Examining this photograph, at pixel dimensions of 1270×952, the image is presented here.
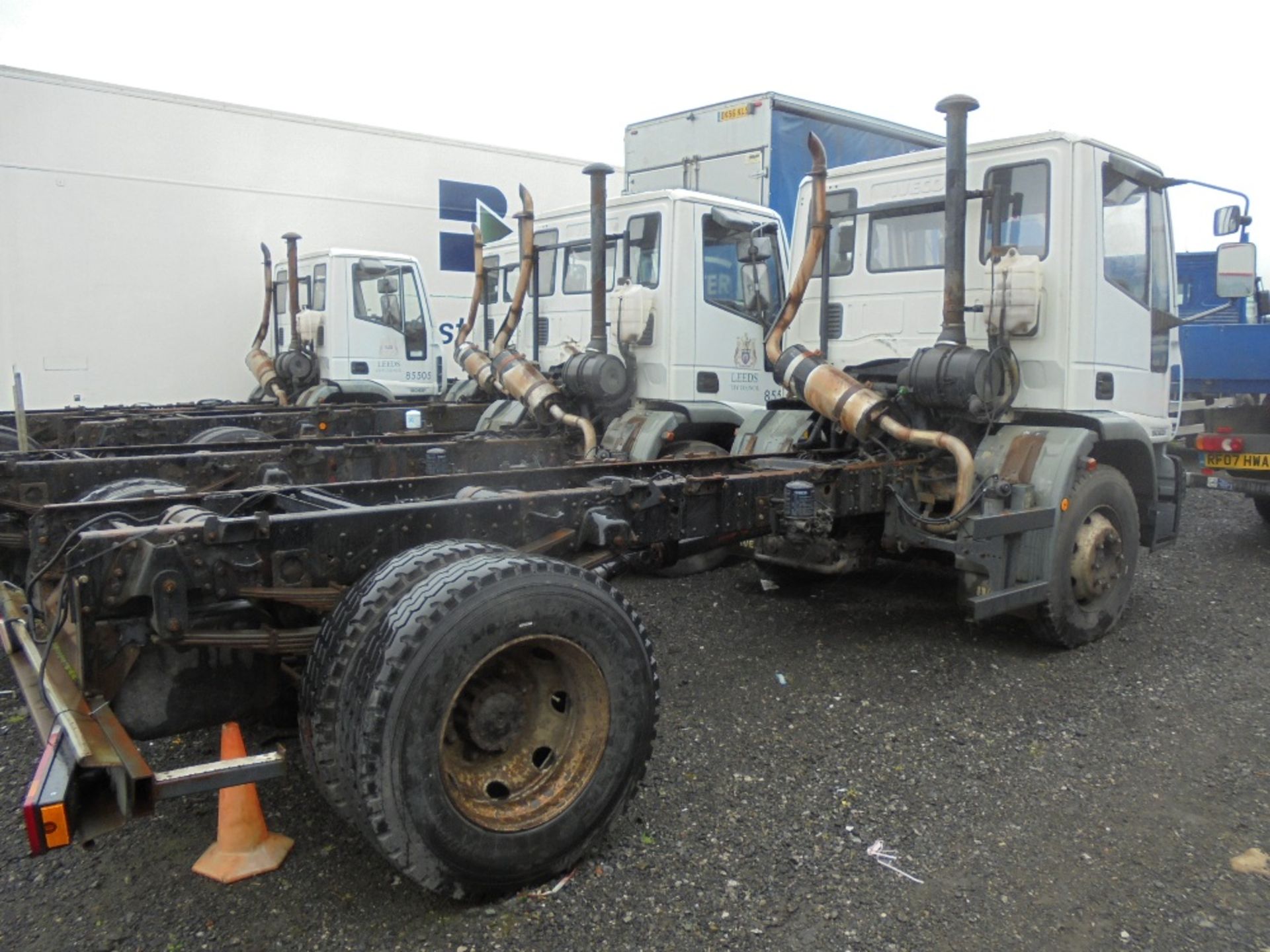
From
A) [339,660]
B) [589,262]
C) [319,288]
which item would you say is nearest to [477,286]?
[589,262]

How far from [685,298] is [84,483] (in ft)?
13.1

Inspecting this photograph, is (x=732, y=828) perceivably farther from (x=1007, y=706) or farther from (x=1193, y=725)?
(x=1193, y=725)

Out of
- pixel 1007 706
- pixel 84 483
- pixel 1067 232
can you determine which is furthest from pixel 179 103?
pixel 1007 706

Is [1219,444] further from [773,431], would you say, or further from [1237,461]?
[773,431]

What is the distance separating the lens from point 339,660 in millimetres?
2729

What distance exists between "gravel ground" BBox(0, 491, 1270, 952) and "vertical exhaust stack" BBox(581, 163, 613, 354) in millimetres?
2572

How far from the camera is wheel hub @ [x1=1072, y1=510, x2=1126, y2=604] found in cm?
521

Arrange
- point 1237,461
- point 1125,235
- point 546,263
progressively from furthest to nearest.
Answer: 1. point 546,263
2. point 1237,461
3. point 1125,235

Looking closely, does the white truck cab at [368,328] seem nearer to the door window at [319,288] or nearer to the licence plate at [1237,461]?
the door window at [319,288]

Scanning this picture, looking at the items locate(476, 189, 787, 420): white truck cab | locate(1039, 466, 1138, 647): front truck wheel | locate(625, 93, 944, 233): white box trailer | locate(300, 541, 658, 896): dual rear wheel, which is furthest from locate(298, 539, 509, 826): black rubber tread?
locate(625, 93, 944, 233): white box trailer

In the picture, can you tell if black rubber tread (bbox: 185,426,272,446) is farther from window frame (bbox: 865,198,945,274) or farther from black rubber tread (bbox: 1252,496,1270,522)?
black rubber tread (bbox: 1252,496,1270,522)

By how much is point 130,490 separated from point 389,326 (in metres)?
7.60

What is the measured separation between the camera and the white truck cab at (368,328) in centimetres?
1124

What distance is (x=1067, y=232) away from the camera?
16.8 ft
